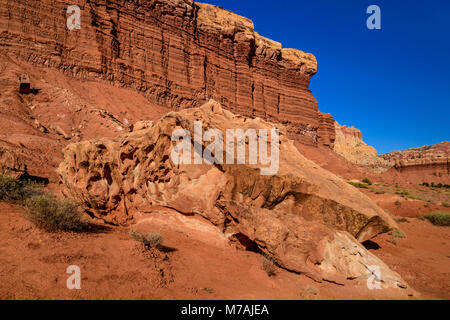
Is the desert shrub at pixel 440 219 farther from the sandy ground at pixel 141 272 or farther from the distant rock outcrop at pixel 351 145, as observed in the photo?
the distant rock outcrop at pixel 351 145

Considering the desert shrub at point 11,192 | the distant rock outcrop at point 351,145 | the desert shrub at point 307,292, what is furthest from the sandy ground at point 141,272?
the distant rock outcrop at point 351,145

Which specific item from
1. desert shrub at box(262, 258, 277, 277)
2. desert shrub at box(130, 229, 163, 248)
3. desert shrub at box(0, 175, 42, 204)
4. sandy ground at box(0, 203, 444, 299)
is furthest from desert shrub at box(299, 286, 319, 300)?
desert shrub at box(0, 175, 42, 204)

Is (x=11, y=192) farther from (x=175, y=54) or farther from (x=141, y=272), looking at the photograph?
(x=175, y=54)

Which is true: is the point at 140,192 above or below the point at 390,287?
above

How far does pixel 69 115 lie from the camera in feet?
63.7

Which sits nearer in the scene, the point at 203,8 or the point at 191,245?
the point at 191,245

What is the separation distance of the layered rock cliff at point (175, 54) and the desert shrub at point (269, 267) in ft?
91.9

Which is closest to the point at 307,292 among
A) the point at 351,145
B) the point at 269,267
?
the point at 269,267

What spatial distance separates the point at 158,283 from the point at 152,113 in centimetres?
2576

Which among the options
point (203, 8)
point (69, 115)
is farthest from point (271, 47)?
point (69, 115)

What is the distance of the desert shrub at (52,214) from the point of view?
4.24 metres
